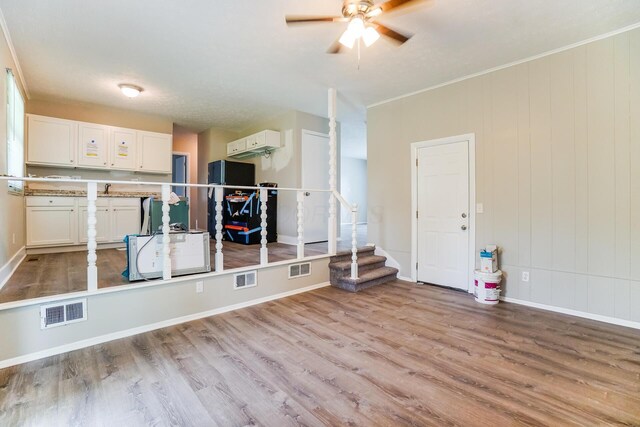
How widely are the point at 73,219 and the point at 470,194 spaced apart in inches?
240

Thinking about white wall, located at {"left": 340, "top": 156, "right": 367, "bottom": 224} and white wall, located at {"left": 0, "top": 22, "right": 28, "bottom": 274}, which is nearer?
white wall, located at {"left": 0, "top": 22, "right": 28, "bottom": 274}

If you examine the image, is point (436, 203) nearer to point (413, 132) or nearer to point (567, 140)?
point (413, 132)

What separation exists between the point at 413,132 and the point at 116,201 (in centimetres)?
514

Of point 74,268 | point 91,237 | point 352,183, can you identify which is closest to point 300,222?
point 91,237

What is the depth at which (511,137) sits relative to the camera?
3627 mm

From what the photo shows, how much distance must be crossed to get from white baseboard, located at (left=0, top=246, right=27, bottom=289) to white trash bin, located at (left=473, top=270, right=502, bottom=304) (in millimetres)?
4979

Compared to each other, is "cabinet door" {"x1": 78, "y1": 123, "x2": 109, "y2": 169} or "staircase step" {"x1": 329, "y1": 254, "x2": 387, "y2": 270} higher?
A: "cabinet door" {"x1": 78, "y1": 123, "x2": 109, "y2": 169}

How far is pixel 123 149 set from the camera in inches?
219

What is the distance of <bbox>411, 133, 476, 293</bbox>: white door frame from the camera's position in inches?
154

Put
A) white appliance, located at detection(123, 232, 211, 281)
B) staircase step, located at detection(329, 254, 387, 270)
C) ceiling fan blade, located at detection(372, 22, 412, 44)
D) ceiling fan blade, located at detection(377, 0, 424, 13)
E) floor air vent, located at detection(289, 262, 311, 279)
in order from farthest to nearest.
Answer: staircase step, located at detection(329, 254, 387, 270), floor air vent, located at detection(289, 262, 311, 279), white appliance, located at detection(123, 232, 211, 281), ceiling fan blade, located at detection(372, 22, 412, 44), ceiling fan blade, located at detection(377, 0, 424, 13)

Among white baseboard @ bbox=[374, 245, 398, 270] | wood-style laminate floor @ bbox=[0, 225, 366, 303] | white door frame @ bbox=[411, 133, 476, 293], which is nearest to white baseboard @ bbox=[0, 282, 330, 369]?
wood-style laminate floor @ bbox=[0, 225, 366, 303]

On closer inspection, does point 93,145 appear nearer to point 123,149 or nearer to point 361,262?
point 123,149

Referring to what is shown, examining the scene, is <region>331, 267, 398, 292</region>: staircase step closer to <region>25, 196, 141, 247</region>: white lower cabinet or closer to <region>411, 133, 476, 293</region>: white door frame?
<region>411, 133, 476, 293</region>: white door frame

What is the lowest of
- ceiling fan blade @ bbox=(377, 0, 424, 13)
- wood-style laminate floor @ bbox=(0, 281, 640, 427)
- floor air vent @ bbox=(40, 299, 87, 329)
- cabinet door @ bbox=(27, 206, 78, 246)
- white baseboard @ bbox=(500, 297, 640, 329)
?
wood-style laminate floor @ bbox=(0, 281, 640, 427)
